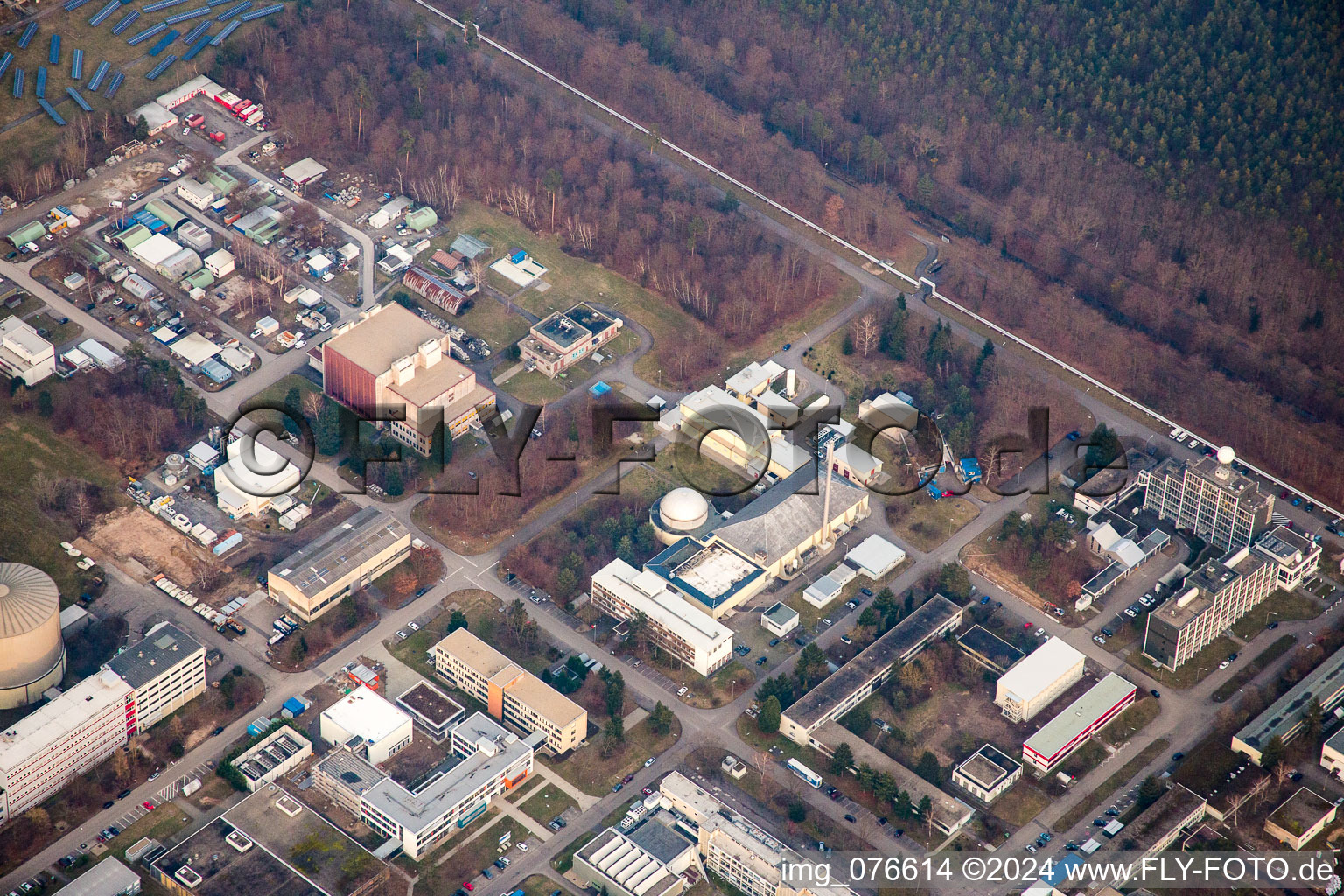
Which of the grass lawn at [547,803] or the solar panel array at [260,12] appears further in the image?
the solar panel array at [260,12]

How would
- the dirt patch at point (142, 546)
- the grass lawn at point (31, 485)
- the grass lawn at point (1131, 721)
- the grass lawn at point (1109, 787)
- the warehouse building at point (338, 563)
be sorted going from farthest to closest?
the dirt patch at point (142, 546) < the grass lawn at point (31, 485) < the warehouse building at point (338, 563) < the grass lawn at point (1131, 721) < the grass lawn at point (1109, 787)

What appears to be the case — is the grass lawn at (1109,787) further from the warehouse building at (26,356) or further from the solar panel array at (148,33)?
the solar panel array at (148,33)

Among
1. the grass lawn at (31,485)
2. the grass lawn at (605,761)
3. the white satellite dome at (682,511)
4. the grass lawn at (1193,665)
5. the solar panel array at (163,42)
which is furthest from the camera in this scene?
the solar panel array at (163,42)

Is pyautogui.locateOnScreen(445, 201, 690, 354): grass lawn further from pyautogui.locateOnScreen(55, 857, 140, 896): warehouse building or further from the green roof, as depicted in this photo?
pyautogui.locateOnScreen(55, 857, 140, 896): warehouse building

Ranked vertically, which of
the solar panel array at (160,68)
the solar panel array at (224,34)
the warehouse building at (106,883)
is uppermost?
the solar panel array at (224,34)

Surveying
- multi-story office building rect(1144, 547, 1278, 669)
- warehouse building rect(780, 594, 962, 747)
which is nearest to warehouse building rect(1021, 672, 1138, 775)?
multi-story office building rect(1144, 547, 1278, 669)

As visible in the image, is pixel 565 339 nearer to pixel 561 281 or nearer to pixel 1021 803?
pixel 561 281

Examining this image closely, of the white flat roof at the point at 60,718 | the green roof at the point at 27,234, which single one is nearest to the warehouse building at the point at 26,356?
the green roof at the point at 27,234

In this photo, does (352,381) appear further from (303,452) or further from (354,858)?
(354,858)

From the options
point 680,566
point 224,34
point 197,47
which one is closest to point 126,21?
point 197,47
